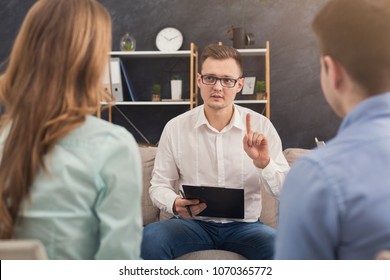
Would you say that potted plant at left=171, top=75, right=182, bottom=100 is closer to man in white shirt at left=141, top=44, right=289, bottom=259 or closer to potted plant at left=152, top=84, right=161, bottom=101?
potted plant at left=152, top=84, right=161, bottom=101

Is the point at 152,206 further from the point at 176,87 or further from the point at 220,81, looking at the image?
the point at 176,87

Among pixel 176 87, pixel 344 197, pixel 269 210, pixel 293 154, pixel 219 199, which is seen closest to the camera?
pixel 344 197

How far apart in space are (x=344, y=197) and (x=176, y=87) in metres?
2.43

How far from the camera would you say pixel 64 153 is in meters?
0.74

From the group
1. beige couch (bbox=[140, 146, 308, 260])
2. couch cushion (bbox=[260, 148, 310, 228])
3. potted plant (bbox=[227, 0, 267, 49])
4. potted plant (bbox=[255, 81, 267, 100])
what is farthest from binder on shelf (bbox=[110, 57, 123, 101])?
couch cushion (bbox=[260, 148, 310, 228])

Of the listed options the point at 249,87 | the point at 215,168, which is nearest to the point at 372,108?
the point at 215,168

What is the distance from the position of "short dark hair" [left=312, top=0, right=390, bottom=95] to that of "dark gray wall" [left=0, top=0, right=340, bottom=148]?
7.70 feet

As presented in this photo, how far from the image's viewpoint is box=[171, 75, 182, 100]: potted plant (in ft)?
9.67

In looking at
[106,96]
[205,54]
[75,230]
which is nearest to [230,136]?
[205,54]

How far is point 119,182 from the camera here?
733 mm

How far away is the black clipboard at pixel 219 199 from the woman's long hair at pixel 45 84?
59 centimetres

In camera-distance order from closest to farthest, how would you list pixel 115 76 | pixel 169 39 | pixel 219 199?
pixel 219 199, pixel 115 76, pixel 169 39
